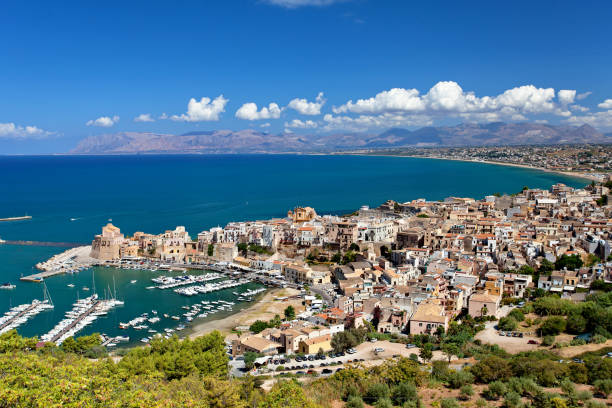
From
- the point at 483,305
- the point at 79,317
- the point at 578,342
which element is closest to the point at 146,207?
the point at 79,317

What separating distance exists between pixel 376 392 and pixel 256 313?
665 inches

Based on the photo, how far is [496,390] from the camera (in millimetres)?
18688

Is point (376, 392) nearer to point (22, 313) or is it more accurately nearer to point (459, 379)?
point (459, 379)

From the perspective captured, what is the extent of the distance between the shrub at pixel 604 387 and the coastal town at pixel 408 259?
6389 millimetres

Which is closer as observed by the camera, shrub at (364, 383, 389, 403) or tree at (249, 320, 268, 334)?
shrub at (364, 383, 389, 403)

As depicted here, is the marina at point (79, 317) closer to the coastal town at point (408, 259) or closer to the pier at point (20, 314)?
the pier at point (20, 314)

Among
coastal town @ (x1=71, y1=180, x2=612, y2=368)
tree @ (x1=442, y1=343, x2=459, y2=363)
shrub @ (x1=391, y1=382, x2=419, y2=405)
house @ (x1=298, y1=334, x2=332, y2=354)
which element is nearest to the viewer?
shrub @ (x1=391, y1=382, x2=419, y2=405)

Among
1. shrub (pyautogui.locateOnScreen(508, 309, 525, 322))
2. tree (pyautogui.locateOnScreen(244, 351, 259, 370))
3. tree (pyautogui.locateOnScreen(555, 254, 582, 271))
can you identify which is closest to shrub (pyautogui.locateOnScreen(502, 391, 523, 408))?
shrub (pyautogui.locateOnScreen(508, 309, 525, 322))

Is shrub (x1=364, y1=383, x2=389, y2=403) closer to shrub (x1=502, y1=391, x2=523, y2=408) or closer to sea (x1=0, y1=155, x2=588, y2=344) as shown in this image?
shrub (x1=502, y1=391, x2=523, y2=408)

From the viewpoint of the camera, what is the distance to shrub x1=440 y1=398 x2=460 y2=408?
17.7 meters

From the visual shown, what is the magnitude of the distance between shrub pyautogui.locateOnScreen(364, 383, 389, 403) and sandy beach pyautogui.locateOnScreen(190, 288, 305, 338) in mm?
13641

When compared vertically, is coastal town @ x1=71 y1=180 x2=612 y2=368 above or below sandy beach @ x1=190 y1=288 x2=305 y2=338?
above

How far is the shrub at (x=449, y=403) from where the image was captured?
1766 cm

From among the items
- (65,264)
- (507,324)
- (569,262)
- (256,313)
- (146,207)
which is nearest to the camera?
(507,324)
